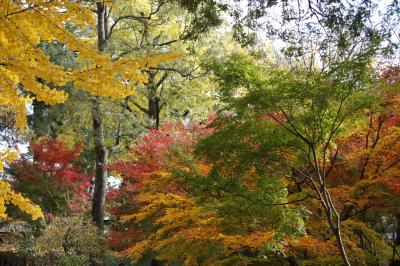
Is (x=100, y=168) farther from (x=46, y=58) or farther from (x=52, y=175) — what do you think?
(x=46, y=58)

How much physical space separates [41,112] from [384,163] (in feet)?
53.8

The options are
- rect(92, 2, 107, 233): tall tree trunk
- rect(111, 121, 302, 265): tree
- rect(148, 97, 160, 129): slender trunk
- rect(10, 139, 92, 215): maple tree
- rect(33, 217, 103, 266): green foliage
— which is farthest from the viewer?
rect(148, 97, 160, 129): slender trunk

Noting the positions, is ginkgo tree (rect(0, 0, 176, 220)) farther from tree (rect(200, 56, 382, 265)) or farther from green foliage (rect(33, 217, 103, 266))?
green foliage (rect(33, 217, 103, 266))

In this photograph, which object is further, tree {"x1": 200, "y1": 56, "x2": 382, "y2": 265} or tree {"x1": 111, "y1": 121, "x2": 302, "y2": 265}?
tree {"x1": 111, "y1": 121, "x2": 302, "y2": 265}

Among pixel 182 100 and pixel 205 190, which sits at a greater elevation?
pixel 182 100

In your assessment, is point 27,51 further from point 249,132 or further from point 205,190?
point 205,190

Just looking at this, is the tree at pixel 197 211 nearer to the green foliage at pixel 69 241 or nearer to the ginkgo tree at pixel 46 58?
the green foliage at pixel 69 241

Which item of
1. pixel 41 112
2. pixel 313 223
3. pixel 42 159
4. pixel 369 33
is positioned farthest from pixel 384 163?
pixel 41 112

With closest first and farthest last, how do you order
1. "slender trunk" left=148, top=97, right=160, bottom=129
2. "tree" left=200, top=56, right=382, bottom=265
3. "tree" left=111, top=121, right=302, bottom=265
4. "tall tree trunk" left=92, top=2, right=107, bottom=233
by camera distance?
"tree" left=200, top=56, right=382, bottom=265 → "tree" left=111, top=121, right=302, bottom=265 → "tall tree trunk" left=92, top=2, right=107, bottom=233 → "slender trunk" left=148, top=97, right=160, bottom=129

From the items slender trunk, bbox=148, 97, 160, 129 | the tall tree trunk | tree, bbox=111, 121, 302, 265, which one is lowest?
tree, bbox=111, 121, 302, 265

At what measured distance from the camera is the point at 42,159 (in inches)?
639

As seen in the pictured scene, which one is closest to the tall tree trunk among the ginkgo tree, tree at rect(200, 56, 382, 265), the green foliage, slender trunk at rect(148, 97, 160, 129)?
the green foliage

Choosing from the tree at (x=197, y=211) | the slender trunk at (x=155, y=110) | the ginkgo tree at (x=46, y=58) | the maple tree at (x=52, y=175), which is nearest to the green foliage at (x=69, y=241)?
the tree at (x=197, y=211)

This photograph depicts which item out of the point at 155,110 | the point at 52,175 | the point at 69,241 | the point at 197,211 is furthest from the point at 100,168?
the point at 197,211
